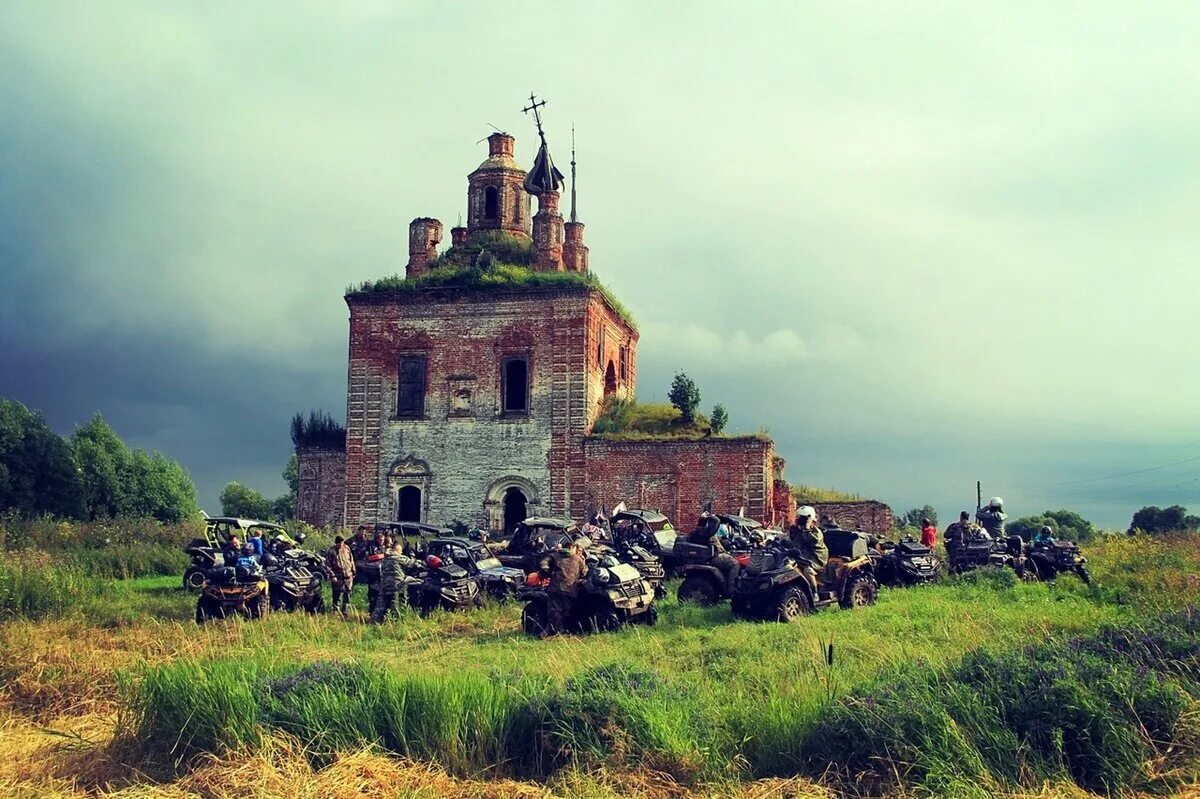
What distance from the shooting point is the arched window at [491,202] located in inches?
1449

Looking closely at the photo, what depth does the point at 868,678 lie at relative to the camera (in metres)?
10.1

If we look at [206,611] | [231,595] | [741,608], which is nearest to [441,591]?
[231,595]

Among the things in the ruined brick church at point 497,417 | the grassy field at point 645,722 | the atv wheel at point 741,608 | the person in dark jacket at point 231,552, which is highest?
the ruined brick church at point 497,417

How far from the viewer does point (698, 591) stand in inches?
704

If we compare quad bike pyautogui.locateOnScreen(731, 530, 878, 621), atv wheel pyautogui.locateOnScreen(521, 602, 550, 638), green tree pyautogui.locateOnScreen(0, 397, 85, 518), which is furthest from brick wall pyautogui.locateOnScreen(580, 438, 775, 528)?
green tree pyautogui.locateOnScreen(0, 397, 85, 518)

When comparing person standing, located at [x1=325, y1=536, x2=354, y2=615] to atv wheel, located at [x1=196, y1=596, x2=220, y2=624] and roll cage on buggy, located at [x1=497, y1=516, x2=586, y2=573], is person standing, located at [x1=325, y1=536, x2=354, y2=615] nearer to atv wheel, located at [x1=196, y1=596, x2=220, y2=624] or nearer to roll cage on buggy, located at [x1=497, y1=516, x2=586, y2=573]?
atv wheel, located at [x1=196, y1=596, x2=220, y2=624]

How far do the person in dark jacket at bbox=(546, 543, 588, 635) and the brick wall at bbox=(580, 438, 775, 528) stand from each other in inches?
641

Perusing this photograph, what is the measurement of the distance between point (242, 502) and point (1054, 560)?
5288cm

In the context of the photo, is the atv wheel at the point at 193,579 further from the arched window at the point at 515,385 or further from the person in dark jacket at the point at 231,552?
the arched window at the point at 515,385

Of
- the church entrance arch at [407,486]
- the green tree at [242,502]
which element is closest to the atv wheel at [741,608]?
the church entrance arch at [407,486]

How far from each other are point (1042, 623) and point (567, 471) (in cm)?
1962

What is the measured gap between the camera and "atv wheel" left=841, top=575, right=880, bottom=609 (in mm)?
16406

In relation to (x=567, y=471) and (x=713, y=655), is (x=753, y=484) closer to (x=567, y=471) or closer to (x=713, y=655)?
(x=567, y=471)

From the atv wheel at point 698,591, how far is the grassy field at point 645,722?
5.12m
